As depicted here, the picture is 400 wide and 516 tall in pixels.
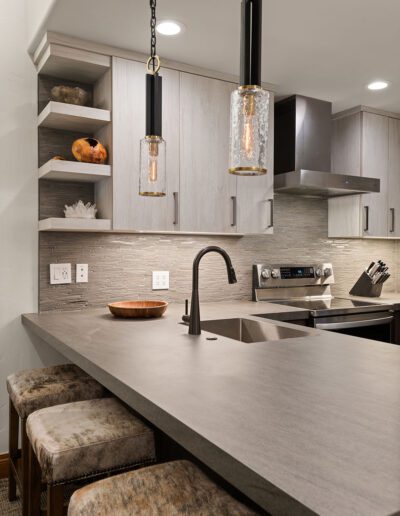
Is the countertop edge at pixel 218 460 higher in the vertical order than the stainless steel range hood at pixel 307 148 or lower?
lower

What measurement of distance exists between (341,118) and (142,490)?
3.34 meters

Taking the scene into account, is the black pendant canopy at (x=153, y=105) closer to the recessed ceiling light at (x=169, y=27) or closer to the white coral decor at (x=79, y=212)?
the recessed ceiling light at (x=169, y=27)

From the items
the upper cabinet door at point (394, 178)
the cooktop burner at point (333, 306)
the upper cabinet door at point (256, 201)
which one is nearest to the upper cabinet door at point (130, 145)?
the upper cabinet door at point (256, 201)

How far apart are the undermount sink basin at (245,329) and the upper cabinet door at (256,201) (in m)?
0.74

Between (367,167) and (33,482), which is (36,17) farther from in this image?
(367,167)

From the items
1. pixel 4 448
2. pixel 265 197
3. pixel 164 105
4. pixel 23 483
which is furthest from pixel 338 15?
pixel 4 448

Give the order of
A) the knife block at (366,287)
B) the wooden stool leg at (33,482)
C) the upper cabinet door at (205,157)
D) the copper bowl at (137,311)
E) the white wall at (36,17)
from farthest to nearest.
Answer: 1. the knife block at (366,287)
2. the upper cabinet door at (205,157)
3. the copper bowl at (137,311)
4. the white wall at (36,17)
5. the wooden stool leg at (33,482)

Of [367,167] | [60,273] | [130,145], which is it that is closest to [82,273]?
[60,273]

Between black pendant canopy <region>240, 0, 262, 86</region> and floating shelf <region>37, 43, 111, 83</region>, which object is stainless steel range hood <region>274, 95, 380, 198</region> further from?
black pendant canopy <region>240, 0, 262, 86</region>

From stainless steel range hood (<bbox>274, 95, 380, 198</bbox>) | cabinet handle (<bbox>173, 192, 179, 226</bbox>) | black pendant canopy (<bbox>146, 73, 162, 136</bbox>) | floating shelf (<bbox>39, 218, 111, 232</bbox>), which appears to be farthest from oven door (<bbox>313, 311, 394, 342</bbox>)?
black pendant canopy (<bbox>146, 73, 162, 136</bbox>)

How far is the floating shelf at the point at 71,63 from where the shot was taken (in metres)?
2.38

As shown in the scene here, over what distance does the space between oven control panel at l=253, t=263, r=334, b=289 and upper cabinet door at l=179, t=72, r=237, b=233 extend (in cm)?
56

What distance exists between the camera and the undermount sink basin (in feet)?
7.44

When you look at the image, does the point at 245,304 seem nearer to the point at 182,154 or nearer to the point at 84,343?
the point at 182,154
